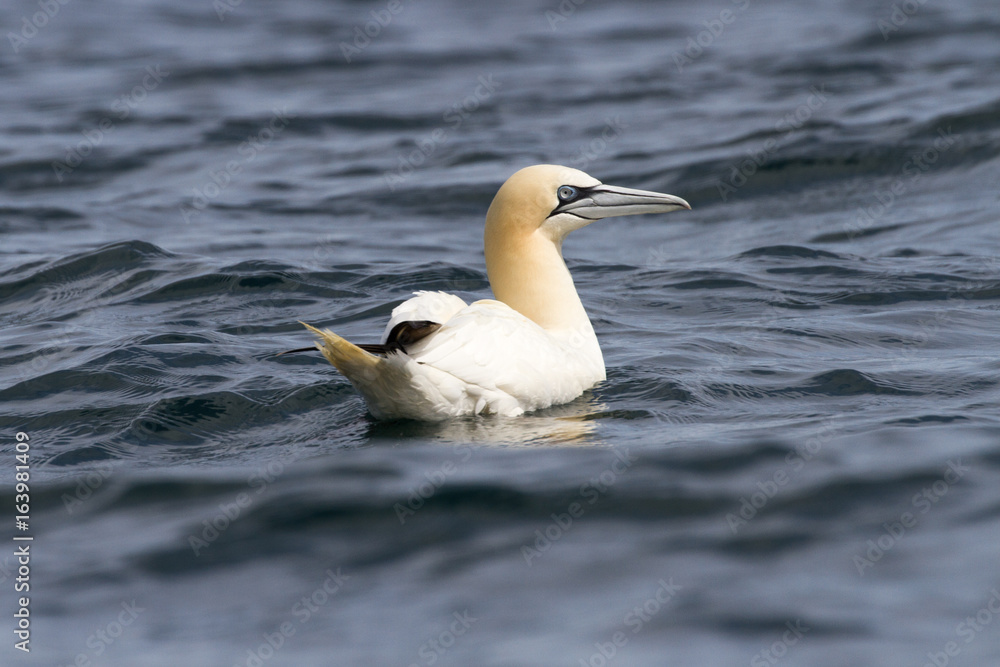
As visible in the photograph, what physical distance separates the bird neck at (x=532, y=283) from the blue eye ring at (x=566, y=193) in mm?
251

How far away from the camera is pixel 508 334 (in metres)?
6.30

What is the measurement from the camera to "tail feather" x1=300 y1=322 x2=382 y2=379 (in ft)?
18.8

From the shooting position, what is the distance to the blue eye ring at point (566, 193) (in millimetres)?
7254

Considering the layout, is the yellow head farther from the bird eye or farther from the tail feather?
the tail feather

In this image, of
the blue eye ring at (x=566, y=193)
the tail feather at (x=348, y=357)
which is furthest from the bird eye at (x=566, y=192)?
the tail feather at (x=348, y=357)

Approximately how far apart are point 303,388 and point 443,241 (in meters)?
5.23

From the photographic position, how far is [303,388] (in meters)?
7.07

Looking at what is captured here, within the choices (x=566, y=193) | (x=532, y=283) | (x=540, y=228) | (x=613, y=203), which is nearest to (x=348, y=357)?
(x=532, y=283)

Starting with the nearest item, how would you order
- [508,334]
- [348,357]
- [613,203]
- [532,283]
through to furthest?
[348,357]
[508,334]
[532,283]
[613,203]

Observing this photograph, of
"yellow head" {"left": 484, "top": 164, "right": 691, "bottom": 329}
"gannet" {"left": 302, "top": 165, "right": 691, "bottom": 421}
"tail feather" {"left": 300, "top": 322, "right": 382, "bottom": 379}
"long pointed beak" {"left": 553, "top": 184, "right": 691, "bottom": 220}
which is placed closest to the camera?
"tail feather" {"left": 300, "top": 322, "right": 382, "bottom": 379}

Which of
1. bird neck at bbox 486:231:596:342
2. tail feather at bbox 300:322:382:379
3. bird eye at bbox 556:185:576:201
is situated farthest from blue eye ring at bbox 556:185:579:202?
tail feather at bbox 300:322:382:379

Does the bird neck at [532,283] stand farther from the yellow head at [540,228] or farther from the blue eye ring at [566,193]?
the blue eye ring at [566,193]

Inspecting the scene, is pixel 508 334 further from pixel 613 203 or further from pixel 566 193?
pixel 613 203

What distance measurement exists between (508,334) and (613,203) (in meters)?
1.47
